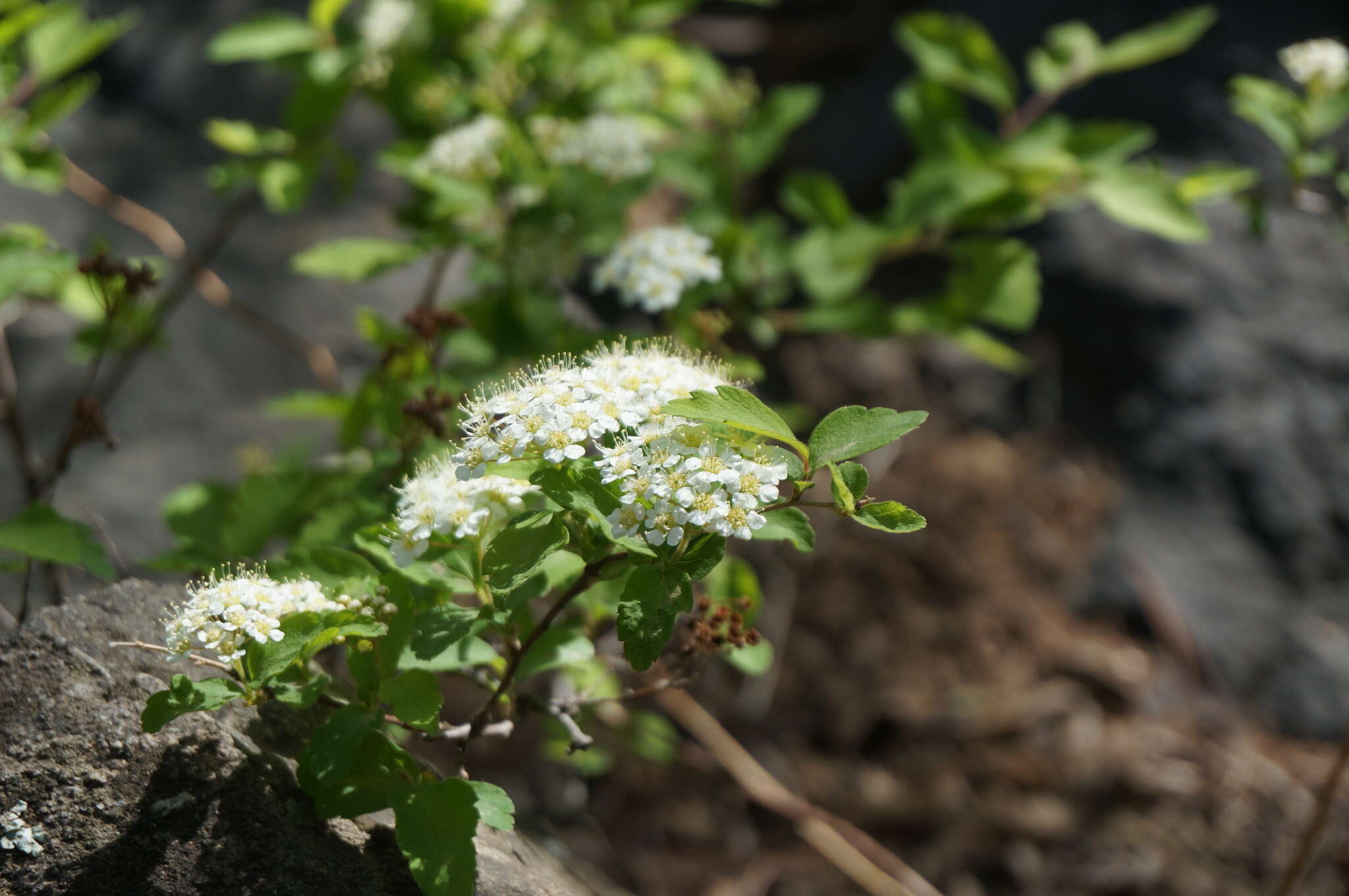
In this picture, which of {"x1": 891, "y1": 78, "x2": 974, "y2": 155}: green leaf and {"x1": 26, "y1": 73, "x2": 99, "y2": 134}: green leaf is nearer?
{"x1": 26, "y1": 73, "x2": 99, "y2": 134}: green leaf

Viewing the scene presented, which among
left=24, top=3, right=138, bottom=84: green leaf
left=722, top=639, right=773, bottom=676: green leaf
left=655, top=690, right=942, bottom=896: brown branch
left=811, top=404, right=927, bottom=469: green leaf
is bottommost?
left=655, top=690, right=942, bottom=896: brown branch

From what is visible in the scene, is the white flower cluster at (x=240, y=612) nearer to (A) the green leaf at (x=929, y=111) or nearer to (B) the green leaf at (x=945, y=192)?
(B) the green leaf at (x=945, y=192)

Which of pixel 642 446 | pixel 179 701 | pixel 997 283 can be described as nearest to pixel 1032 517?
pixel 997 283

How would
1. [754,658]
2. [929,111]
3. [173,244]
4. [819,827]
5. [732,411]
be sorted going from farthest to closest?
[173,244] < [819,827] < [929,111] < [754,658] < [732,411]

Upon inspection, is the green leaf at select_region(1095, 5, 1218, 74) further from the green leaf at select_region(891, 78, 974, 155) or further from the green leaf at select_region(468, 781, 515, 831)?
the green leaf at select_region(468, 781, 515, 831)

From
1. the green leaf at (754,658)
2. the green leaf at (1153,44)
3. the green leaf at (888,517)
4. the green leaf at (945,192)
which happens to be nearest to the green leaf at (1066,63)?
the green leaf at (1153,44)

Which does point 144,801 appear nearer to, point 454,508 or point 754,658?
point 454,508

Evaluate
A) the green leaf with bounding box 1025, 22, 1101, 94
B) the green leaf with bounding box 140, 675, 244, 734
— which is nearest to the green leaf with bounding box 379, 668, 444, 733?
the green leaf with bounding box 140, 675, 244, 734
